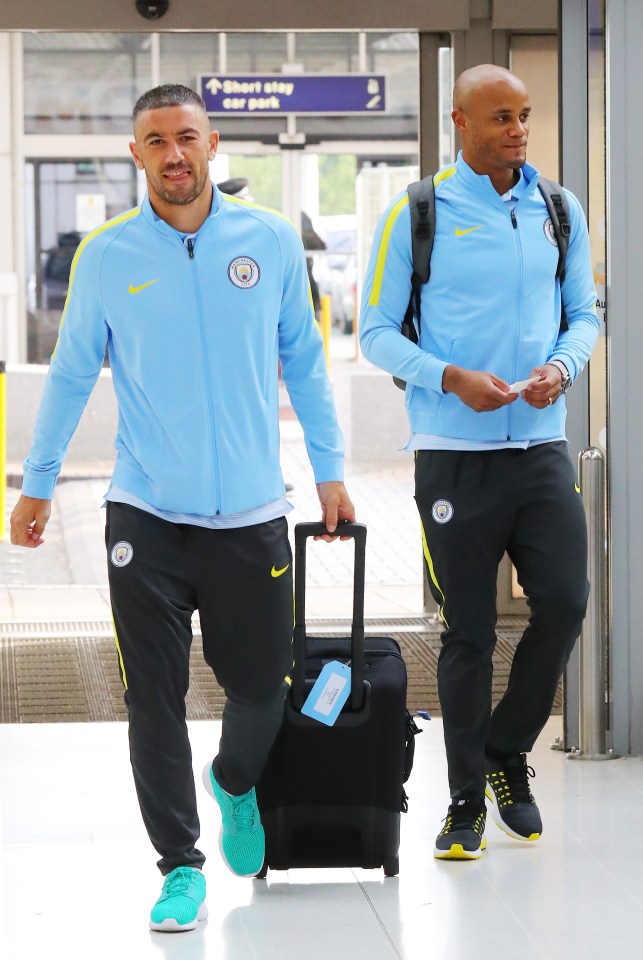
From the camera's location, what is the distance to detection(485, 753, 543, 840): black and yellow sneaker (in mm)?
4102

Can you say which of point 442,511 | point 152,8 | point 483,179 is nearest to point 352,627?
point 442,511

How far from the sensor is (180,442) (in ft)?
11.1

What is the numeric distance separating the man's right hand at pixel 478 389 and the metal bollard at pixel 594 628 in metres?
1.38

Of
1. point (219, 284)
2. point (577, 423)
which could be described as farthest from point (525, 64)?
point (219, 284)

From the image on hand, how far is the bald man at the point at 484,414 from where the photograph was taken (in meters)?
3.89

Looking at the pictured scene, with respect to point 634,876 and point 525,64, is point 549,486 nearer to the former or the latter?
point 634,876

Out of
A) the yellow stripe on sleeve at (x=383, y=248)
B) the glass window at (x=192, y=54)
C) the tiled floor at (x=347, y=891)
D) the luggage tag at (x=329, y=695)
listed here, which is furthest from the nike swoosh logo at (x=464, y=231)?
the glass window at (x=192, y=54)

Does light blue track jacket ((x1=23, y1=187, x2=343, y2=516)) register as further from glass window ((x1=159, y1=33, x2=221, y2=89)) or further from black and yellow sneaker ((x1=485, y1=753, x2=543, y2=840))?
glass window ((x1=159, y1=33, x2=221, y2=89))

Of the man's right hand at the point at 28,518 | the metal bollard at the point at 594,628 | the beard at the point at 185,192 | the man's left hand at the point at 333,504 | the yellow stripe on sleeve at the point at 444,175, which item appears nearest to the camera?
the beard at the point at 185,192

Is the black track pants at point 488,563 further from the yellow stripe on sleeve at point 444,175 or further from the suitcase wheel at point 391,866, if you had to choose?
the yellow stripe on sleeve at point 444,175

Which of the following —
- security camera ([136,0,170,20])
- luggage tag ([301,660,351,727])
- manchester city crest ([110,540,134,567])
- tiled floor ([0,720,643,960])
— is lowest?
tiled floor ([0,720,643,960])

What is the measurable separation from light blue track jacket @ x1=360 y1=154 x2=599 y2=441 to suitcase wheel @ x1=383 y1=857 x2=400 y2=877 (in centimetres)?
104

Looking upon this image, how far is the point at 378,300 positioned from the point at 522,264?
37cm

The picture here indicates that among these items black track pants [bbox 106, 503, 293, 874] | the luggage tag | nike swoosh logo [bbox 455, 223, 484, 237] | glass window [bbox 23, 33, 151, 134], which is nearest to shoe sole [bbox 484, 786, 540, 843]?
the luggage tag
